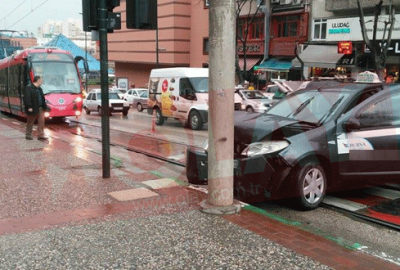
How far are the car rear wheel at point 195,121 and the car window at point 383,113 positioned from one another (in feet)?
34.2

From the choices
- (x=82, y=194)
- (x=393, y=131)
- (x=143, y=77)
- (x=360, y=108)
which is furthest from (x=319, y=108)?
(x=143, y=77)

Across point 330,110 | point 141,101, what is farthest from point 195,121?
point 141,101

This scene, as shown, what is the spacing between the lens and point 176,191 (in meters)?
6.21

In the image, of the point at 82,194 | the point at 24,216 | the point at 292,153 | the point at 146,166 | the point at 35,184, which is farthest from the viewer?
the point at 146,166

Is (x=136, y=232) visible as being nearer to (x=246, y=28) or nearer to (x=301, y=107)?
(x=301, y=107)

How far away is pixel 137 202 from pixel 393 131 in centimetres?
380

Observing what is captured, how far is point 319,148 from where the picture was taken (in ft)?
18.6

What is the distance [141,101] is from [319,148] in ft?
82.0

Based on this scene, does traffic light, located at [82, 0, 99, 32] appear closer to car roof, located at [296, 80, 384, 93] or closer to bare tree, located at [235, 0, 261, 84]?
car roof, located at [296, 80, 384, 93]

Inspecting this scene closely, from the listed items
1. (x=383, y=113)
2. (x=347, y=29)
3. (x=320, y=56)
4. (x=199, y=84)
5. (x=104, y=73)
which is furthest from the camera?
(x=320, y=56)

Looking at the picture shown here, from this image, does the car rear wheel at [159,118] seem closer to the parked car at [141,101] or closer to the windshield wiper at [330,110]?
the parked car at [141,101]

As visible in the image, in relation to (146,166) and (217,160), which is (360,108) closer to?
(217,160)

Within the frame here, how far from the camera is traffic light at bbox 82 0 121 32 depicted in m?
6.52

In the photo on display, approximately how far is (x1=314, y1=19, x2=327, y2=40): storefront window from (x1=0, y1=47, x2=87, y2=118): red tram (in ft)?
61.9
